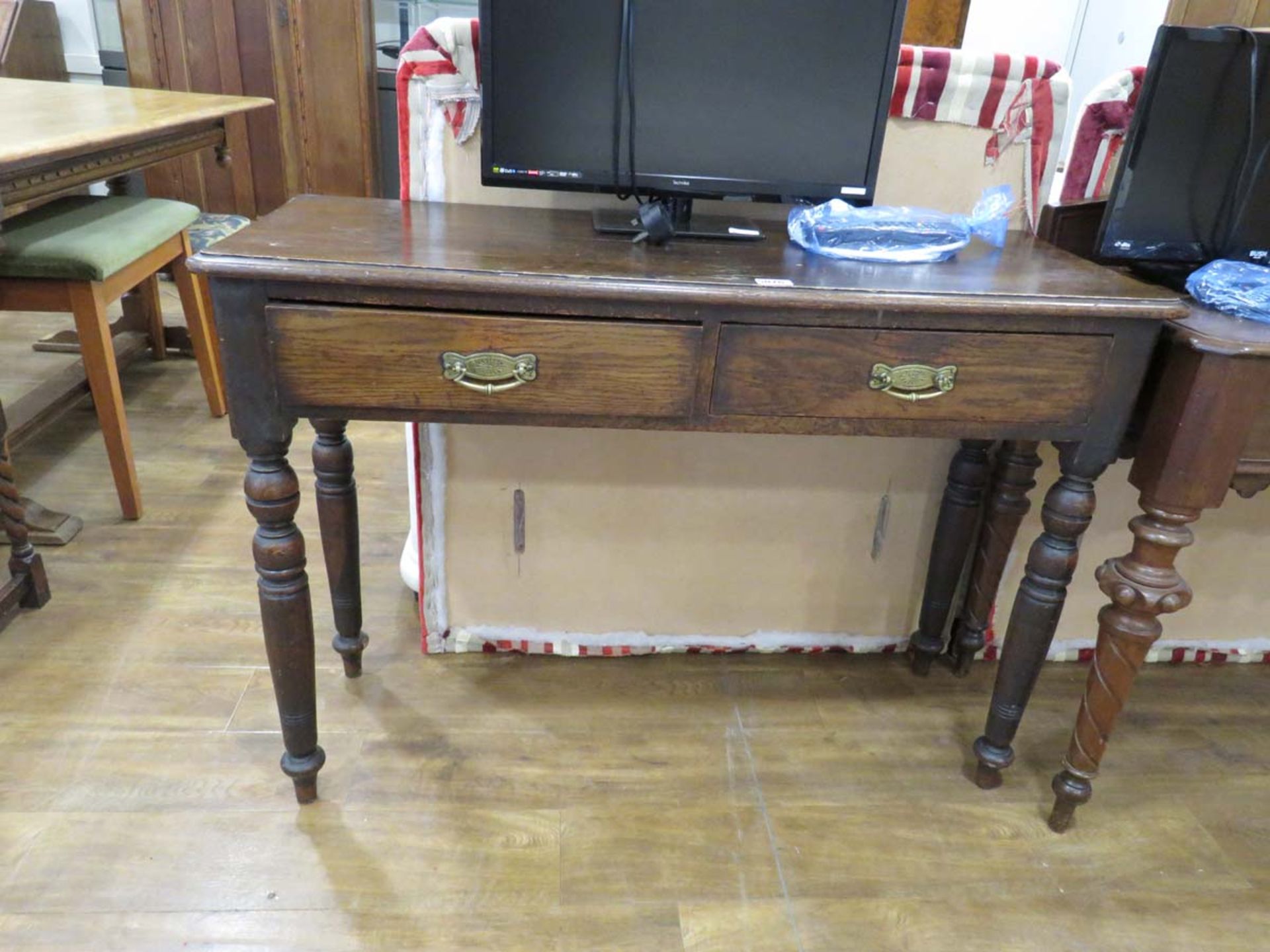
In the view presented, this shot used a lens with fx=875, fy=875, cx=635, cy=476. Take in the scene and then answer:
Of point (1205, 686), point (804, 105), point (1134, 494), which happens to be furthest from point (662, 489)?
point (1205, 686)

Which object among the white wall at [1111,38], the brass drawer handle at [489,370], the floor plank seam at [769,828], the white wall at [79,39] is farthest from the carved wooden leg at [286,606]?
the white wall at [79,39]

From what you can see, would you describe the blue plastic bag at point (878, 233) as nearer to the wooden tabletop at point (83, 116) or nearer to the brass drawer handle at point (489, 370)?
the brass drawer handle at point (489, 370)

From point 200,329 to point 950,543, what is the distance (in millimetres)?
2004

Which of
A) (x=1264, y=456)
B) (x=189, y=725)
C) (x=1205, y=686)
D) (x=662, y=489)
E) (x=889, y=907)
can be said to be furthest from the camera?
(x=1205, y=686)

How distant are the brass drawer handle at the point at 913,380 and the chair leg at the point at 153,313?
2586mm

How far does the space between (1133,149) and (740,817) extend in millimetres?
1031

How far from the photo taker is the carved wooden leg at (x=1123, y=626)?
1062mm

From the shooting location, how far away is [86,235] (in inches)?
73.6

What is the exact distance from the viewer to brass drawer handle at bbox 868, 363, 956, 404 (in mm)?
978

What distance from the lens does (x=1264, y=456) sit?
1015 mm

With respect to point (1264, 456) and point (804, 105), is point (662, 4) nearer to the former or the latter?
point (804, 105)

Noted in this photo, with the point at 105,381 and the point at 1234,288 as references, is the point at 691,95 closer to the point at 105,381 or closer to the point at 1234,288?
the point at 1234,288

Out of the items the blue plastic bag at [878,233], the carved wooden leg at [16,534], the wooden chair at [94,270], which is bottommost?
the carved wooden leg at [16,534]

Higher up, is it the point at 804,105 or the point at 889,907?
the point at 804,105
